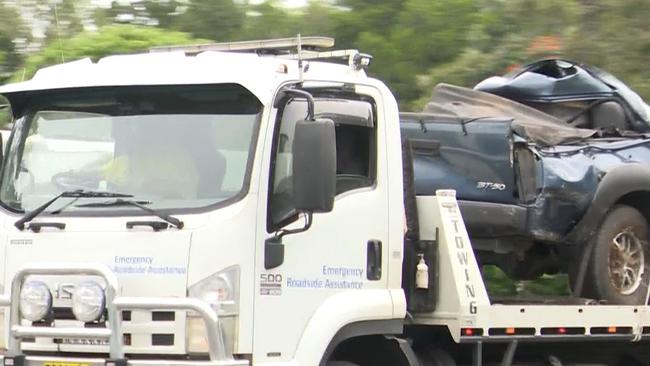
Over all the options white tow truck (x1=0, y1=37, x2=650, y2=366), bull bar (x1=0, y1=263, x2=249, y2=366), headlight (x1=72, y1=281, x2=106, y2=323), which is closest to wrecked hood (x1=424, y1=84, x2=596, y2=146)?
white tow truck (x1=0, y1=37, x2=650, y2=366)

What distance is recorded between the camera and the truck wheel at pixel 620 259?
723 cm

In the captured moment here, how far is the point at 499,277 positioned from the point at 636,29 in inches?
186

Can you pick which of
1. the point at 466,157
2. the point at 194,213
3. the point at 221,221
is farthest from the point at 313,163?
the point at 466,157

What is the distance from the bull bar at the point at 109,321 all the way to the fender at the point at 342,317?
1.37 ft

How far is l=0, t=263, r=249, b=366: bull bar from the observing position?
5102 mm

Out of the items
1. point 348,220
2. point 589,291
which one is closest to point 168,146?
point 348,220

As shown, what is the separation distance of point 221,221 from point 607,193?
3.12 meters

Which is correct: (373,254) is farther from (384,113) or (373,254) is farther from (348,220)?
(384,113)

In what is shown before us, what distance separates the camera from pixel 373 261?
6.00 metres

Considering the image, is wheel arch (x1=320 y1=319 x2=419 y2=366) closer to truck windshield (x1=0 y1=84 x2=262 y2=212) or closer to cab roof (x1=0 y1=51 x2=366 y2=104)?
truck windshield (x1=0 y1=84 x2=262 y2=212)

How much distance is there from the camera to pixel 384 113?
617 centimetres

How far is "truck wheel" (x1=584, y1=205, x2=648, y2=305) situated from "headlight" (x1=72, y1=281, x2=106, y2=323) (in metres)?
3.53

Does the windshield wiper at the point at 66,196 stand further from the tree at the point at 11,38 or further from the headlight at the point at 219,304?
the tree at the point at 11,38

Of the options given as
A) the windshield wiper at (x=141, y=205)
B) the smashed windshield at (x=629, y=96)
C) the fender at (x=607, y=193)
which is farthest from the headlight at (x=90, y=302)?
the smashed windshield at (x=629, y=96)
